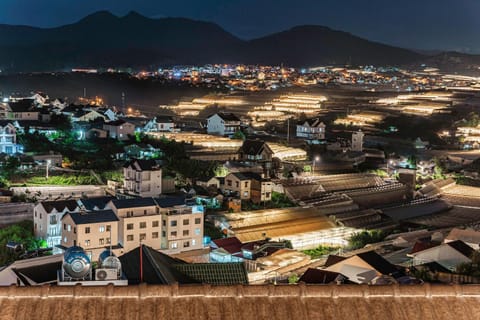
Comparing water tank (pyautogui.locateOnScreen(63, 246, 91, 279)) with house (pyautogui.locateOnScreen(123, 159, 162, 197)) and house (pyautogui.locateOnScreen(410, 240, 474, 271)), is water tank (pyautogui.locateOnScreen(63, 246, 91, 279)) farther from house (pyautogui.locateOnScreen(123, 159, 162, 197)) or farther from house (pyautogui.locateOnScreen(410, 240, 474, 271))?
house (pyautogui.locateOnScreen(123, 159, 162, 197))

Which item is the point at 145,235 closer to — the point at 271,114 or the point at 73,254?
the point at 73,254

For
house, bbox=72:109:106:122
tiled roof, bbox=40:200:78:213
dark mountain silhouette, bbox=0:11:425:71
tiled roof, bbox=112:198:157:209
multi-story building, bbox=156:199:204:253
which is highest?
dark mountain silhouette, bbox=0:11:425:71

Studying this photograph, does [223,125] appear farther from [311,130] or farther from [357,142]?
[357,142]

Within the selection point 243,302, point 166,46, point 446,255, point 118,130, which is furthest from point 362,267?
point 166,46

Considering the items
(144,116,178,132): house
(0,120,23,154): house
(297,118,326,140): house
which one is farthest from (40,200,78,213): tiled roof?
(297,118,326,140): house

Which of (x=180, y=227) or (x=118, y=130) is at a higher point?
(x=118, y=130)

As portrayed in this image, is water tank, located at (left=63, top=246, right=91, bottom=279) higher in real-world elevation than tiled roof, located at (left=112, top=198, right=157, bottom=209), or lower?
higher
